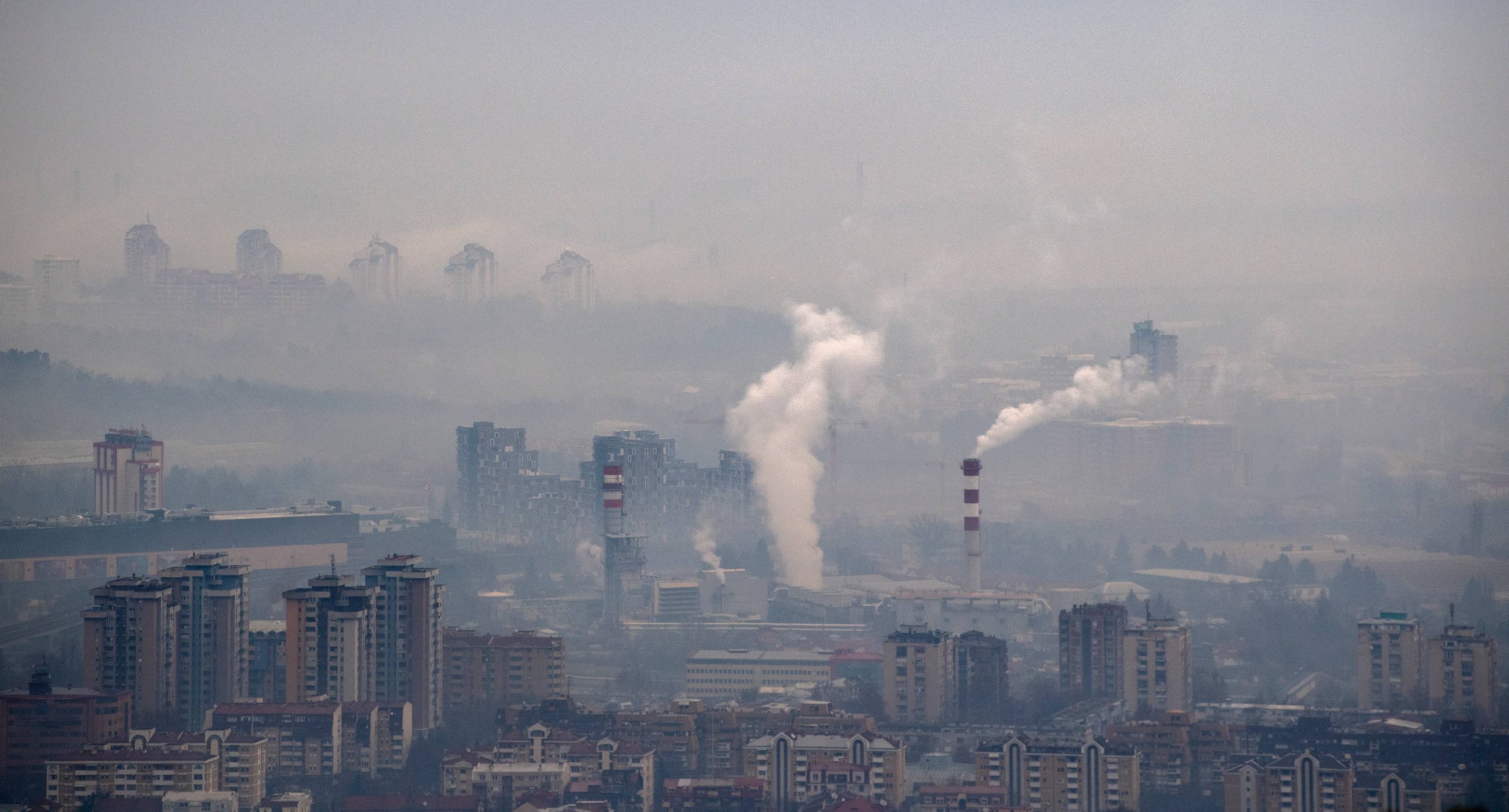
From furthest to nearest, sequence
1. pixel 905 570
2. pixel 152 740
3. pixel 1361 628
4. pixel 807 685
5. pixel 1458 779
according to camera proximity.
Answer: pixel 905 570
pixel 807 685
pixel 1361 628
pixel 152 740
pixel 1458 779

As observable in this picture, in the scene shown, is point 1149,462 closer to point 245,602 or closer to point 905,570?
point 905,570

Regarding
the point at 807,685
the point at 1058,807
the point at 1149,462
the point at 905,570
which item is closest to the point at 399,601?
Answer: the point at 807,685

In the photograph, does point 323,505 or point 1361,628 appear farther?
point 323,505

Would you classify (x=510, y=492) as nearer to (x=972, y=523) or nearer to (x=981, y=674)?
(x=972, y=523)

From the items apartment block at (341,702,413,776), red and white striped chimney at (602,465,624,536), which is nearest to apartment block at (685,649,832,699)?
apartment block at (341,702,413,776)

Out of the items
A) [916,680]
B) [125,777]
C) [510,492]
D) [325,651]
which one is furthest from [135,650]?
[510,492]

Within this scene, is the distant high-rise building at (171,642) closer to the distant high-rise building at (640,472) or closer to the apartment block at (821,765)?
the apartment block at (821,765)
